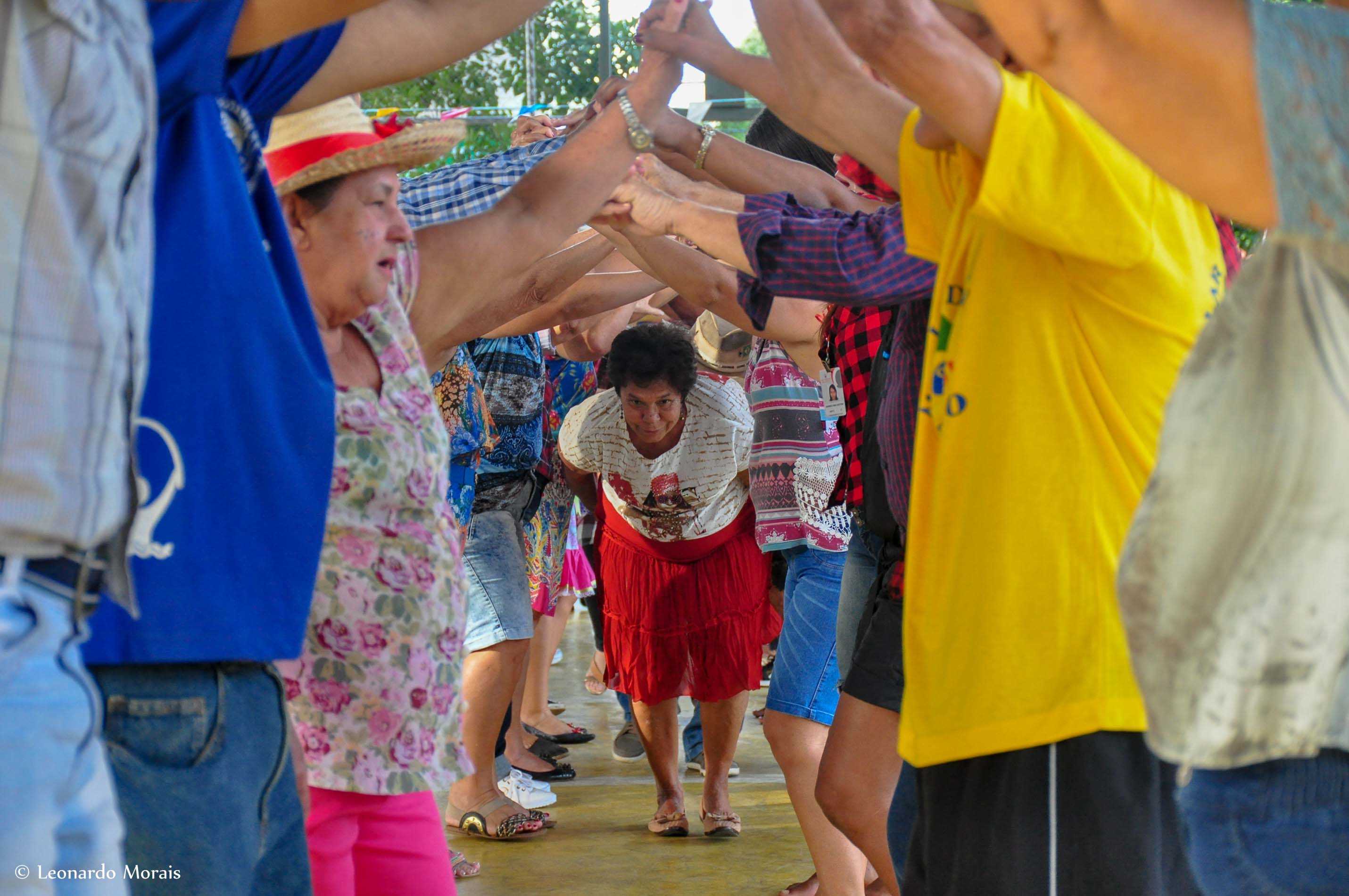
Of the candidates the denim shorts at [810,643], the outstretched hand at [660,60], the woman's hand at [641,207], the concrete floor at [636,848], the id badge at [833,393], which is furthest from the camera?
the concrete floor at [636,848]

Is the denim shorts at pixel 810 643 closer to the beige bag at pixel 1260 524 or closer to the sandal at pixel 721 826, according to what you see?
the sandal at pixel 721 826

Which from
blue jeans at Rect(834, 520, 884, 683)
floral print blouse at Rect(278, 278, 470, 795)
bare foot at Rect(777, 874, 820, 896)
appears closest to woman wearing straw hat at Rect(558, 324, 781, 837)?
bare foot at Rect(777, 874, 820, 896)

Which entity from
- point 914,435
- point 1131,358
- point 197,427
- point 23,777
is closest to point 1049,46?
point 1131,358

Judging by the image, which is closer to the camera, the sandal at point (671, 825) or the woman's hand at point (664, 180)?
the woman's hand at point (664, 180)

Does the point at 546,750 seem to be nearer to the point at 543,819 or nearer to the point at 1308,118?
the point at 543,819

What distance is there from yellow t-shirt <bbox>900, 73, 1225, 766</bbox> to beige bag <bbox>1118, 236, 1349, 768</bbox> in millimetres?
525

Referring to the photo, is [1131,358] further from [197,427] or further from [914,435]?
[197,427]

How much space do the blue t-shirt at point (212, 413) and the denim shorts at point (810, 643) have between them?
2019 millimetres

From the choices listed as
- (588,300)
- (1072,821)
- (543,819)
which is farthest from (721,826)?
(1072,821)

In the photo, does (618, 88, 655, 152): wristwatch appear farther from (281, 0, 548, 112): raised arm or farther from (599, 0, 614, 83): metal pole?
(599, 0, 614, 83): metal pole

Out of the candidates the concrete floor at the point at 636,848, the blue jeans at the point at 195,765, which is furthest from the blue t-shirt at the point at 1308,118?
the concrete floor at the point at 636,848

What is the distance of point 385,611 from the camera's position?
6.14ft

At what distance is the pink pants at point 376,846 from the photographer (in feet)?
6.54

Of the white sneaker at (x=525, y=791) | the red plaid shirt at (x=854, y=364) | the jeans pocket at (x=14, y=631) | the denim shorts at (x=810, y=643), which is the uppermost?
the jeans pocket at (x=14, y=631)
